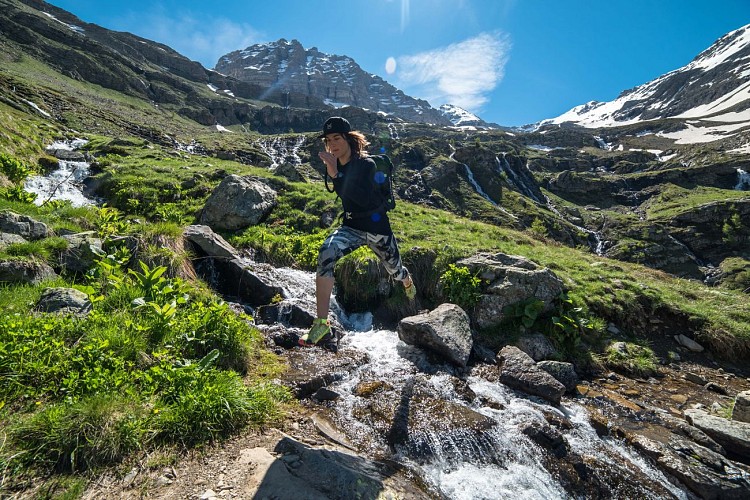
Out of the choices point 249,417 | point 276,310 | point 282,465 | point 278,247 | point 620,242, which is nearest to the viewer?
point 282,465

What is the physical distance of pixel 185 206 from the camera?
16.4 meters

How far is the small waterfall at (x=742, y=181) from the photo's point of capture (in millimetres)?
103250

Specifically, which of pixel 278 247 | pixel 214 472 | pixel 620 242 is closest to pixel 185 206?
pixel 278 247

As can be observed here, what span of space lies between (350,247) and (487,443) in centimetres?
459

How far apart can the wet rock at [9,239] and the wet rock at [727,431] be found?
1586cm

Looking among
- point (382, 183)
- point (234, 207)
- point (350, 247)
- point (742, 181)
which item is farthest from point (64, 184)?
point (742, 181)

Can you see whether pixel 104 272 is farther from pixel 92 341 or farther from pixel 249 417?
pixel 249 417

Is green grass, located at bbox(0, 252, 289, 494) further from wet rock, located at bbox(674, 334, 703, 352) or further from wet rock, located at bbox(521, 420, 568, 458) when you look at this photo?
wet rock, located at bbox(674, 334, 703, 352)

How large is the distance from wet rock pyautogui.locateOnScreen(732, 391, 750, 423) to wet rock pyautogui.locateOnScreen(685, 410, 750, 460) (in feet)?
1.68

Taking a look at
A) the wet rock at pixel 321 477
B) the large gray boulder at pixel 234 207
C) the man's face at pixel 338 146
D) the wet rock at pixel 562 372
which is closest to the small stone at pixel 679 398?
the wet rock at pixel 562 372

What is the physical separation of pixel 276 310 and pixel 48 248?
5637mm

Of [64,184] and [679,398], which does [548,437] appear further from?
[64,184]

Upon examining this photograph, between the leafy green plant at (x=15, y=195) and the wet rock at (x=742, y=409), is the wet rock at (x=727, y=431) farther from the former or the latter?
the leafy green plant at (x=15, y=195)

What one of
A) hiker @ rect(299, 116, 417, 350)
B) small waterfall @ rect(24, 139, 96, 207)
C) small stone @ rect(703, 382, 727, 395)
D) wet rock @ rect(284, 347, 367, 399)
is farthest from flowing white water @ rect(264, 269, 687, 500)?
small waterfall @ rect(24, 139, 96, 207)
